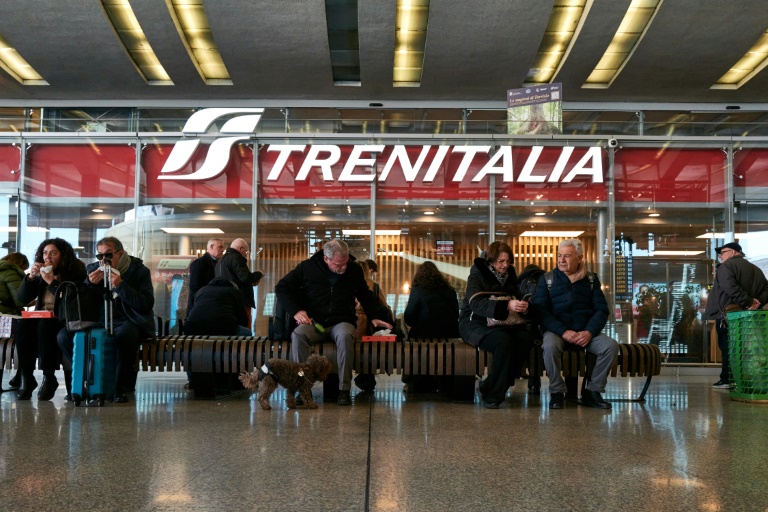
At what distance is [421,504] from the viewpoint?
3188 millimetres

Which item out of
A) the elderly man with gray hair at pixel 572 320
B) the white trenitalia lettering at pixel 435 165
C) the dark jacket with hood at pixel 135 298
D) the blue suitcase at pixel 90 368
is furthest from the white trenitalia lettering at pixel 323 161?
the blue suitcase at pixel 90 368

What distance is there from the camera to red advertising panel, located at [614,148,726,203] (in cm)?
1178

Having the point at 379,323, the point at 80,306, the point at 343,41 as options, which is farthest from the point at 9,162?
the point at 379,323

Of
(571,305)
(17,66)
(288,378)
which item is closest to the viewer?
(288,378)

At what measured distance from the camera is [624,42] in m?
15.4

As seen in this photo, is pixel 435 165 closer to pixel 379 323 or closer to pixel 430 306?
pixel 430 306

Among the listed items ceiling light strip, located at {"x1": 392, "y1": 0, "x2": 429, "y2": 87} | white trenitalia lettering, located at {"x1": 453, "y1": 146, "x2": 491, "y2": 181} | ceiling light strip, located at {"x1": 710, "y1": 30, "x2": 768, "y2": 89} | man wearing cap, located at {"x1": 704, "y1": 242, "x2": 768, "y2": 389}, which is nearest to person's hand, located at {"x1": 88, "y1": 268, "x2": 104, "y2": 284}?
white trenitalia lettering, located at {"x1": 453, "y1": 146, "x2": 491, "y2": 181}

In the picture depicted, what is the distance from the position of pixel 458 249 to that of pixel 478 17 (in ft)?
16.0

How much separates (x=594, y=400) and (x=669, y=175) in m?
6.04

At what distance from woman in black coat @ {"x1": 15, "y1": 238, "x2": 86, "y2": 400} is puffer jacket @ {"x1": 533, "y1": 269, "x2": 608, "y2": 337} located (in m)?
4.19

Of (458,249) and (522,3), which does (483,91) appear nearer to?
(522,3)

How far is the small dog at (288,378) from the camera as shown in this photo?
6414mm

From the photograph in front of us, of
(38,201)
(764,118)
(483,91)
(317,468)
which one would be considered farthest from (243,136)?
(317,468)

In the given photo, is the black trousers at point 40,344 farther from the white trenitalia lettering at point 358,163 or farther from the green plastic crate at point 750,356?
the green plastic crate at point 750,356
